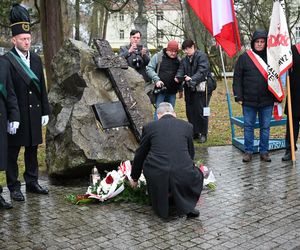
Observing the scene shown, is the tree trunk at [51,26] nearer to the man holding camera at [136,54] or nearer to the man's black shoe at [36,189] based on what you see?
the man holding camera at [136,54]

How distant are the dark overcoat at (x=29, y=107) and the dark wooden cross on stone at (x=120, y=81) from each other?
118cm

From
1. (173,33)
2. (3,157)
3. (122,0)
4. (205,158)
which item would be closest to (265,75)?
(205,158)

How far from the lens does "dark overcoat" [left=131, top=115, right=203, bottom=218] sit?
5.22m

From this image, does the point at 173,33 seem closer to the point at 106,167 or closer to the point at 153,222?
the point at 106,167

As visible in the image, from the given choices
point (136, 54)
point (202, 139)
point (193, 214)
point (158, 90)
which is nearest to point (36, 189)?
point (193, 214)

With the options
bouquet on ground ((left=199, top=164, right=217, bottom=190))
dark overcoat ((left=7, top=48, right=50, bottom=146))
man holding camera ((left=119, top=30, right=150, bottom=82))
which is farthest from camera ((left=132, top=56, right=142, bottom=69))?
bouquet on ground ((left=199, top=164, right=217, bottom=190))

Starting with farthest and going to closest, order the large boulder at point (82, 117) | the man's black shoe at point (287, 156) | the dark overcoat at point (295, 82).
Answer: the man's black shoe at point (287, 156)
the dark overcoat at point (295, 82)
the large boulder at point (82, 117)

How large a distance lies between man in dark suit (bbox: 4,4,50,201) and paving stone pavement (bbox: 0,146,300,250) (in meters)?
0.59

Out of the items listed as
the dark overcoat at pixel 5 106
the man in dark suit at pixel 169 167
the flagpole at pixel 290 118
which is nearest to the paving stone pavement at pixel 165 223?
the man in dark suit at pixel 169 167

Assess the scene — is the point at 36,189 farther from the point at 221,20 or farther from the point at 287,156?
the point at 221,20

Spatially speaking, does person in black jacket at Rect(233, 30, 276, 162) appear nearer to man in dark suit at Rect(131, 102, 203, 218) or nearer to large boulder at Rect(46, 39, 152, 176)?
large boulder at Rect(46, 39, 152, 176)

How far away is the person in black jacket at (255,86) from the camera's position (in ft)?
25.2

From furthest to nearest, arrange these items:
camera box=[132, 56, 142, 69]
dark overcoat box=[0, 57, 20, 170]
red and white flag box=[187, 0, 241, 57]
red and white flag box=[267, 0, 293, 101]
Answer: camera box=[132, 56, 142, 69], red and white flag box=[187, 0, 241, 57], red and white flag box=[267, 0, 293, 101], dark overcoat box=[0, 57, 20, 170]

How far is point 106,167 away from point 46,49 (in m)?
5.75
